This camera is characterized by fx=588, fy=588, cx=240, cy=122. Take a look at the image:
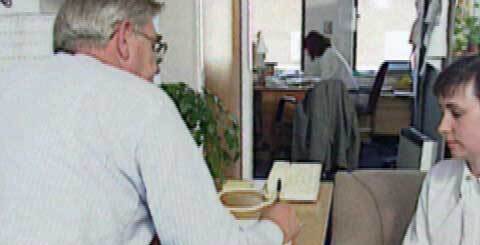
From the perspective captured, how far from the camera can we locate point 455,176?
165cm

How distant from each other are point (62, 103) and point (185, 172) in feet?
0.77

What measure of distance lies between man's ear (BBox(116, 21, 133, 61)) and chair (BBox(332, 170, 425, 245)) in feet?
3.26

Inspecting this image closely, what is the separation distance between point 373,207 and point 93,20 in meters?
1.14

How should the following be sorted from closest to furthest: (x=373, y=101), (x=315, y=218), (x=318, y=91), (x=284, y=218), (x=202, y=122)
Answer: (x=284, y=218)
(x=315, y=218)
(x=202, y=122)
(x=318, y=91)
(x=373, y=101)

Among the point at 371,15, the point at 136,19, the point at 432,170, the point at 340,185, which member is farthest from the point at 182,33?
the point at 371,15

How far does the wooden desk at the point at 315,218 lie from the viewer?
1570 mm

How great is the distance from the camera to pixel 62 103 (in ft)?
3.23

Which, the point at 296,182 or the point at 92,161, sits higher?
the point at 92,161

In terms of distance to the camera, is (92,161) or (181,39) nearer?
(92,161)

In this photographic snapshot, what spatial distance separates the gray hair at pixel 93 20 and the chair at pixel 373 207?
102cm

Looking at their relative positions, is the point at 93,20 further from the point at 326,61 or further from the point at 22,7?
the point at 326,61

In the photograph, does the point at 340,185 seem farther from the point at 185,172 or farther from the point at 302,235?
the point at 185,172

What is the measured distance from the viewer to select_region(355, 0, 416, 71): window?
701 cm

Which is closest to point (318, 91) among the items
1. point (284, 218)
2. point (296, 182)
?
point (296, 182)
